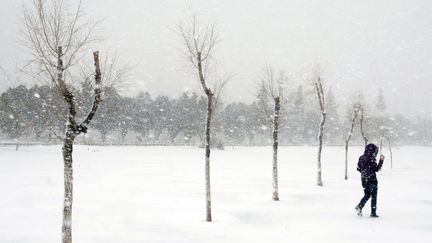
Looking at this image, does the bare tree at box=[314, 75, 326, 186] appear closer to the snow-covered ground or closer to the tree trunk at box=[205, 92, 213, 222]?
the snow-covered ground

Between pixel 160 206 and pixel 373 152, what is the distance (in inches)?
346

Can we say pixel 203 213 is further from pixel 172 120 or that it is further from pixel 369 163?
pixel 172 120

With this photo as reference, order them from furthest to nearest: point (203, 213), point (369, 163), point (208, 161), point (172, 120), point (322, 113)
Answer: point (172, 120) < point (322, 113) < point (203, 213) < point (208, 161) < point (369, 163)

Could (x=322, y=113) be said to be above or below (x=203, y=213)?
above

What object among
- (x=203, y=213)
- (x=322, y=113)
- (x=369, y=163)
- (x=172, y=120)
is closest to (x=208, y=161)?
(x=203, y=213)

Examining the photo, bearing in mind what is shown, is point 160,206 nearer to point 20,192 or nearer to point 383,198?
point 20,192

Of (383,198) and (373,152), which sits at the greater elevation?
(373,152)

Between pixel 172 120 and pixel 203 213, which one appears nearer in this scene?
pixel 203 213

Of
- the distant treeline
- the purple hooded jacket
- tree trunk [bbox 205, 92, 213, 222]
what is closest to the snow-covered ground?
tree trunk [bbox 205, 92, 213, 222]

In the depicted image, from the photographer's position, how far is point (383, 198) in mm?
19609

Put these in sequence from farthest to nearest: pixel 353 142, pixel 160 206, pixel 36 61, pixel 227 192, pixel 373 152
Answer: pixel 353 142 < pixel 227 192 < pixel 160 206 < pixel 373 152 < pixel 36 61

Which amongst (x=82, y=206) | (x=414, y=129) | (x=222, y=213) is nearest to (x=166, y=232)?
(x=222, y=213)

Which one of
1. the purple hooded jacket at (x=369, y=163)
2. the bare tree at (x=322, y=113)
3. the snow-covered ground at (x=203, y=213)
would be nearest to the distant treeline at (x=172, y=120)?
the bare tree at (x=322, y=113)

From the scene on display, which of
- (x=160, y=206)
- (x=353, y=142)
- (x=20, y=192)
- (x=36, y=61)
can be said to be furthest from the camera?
(x=353, y=142)
